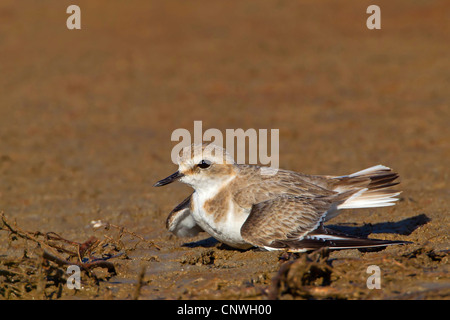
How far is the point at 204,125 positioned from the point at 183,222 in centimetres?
663

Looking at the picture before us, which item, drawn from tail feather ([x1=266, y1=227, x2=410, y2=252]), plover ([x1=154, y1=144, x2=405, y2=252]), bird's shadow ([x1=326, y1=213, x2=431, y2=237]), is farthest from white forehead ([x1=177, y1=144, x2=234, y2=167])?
bird's shadow ([x1=326, y1=213, x2=431, y2=237])

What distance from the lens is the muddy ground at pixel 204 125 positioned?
6105 millimetres

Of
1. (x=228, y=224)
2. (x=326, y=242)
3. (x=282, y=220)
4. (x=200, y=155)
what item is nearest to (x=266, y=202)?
(x=282, y=220)

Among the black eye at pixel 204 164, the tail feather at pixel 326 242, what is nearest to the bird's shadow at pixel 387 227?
the tail feather at pixel 326 242

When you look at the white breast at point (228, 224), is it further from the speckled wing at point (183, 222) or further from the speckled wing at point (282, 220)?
the speckled wing at point (183, 222)

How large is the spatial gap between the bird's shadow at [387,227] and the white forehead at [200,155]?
1667 mm

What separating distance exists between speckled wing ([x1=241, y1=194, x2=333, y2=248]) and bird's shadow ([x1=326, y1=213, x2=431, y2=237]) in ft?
3.13

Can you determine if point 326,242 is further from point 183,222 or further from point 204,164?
A: point 183,222

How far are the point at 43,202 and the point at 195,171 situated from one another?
3.72 metres

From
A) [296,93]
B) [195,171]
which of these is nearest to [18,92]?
[296,93]

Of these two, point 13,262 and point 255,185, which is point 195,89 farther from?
point 13,262

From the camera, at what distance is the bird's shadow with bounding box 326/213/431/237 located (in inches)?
301

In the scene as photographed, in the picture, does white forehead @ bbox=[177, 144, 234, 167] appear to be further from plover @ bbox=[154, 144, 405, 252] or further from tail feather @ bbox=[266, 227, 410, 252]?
tail feather @ bbox=[266, 227, 410, 252]

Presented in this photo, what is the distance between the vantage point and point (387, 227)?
7848 mm
